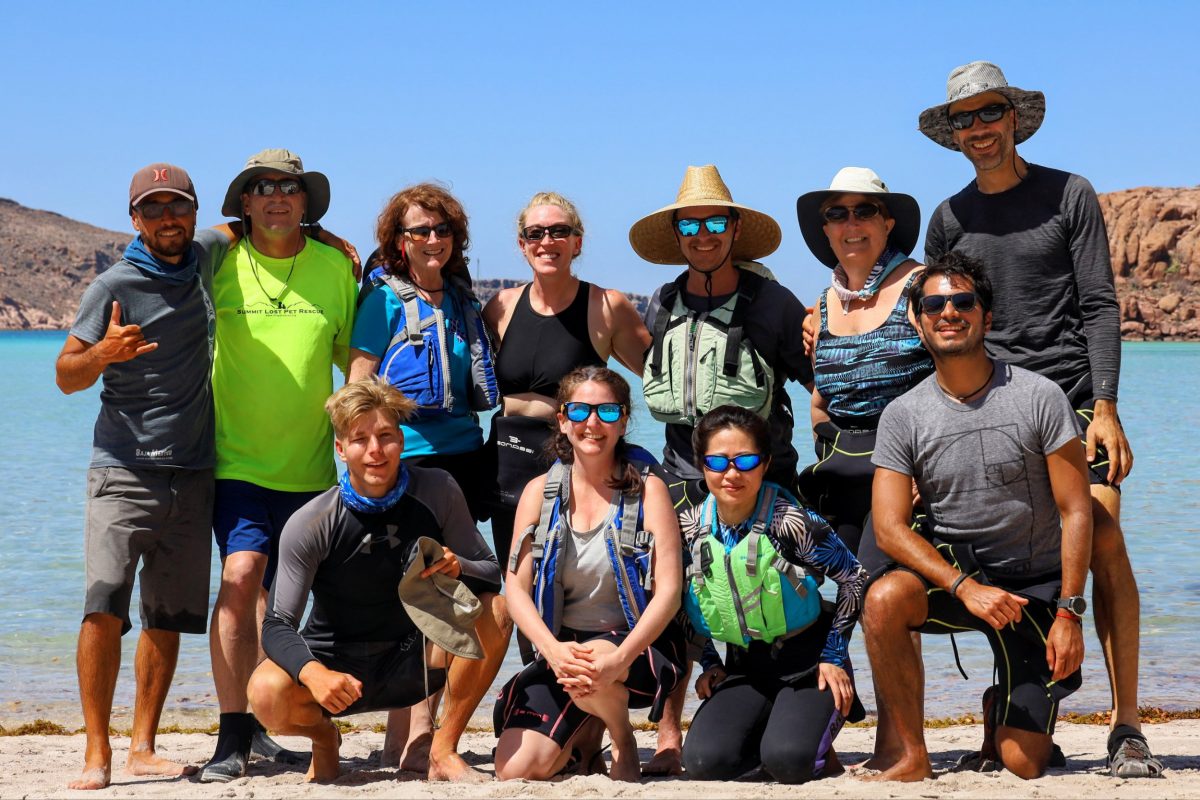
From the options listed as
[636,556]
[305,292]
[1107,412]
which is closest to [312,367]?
[305,292]

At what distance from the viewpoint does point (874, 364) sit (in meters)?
5.57

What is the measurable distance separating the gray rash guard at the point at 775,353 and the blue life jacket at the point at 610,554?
0.63m

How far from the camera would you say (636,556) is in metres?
5.25

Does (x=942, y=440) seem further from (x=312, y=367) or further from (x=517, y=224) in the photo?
(x=312, y=367)

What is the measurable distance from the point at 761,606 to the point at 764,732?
52 cm

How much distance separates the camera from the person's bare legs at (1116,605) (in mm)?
5242

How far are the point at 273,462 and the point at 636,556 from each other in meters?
1.81

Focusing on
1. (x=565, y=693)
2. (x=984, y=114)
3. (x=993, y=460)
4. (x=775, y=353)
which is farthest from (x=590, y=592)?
(x=984, y=114)

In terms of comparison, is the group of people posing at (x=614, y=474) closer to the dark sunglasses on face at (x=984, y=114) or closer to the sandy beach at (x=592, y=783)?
the dark sunglasses on face at (x=984, y=114)

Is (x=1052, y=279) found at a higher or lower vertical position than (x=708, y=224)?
lower

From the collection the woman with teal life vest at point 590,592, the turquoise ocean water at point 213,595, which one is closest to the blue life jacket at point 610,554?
the woman with teal life vest at point 590,592

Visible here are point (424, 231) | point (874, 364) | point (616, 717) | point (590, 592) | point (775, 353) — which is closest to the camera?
point (616, 717)

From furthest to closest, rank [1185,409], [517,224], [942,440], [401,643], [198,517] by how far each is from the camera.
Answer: [1185,409], [517,224], [198,517], [401,643], [942,440]

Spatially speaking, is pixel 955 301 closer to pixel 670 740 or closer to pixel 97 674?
pixel 670 740
